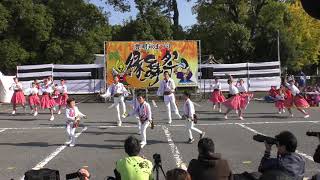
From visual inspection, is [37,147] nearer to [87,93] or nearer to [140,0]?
[87,93]

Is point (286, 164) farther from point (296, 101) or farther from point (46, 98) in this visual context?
point (46, 98)

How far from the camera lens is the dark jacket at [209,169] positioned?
6543 mm

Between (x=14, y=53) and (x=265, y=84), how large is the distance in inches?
695

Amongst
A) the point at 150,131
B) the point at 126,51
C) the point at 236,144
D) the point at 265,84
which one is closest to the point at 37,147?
the point at 150,131

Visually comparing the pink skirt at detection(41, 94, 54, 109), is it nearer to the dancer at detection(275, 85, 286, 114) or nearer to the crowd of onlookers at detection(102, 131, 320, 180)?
the dancer at detection(275, 85, 286, 114)

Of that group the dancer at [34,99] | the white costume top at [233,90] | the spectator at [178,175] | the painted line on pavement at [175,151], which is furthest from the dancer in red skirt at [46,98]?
the spectator at [178,175]

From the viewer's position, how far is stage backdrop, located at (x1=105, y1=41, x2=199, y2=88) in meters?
32.7

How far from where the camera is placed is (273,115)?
22.8 m

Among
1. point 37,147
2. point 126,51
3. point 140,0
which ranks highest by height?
point 140,0

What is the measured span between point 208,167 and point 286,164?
36.7 inches

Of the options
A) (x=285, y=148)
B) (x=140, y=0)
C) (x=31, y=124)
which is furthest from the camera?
(x=140, y=0)

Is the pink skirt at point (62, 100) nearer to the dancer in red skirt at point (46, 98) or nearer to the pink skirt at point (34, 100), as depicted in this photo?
the dancer in red skirt at point (46, 98)

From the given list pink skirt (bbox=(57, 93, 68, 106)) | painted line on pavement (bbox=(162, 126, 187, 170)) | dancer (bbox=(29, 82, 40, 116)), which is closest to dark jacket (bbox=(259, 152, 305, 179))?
painted line on pavement (bbox=(162, 126, 187, 170))

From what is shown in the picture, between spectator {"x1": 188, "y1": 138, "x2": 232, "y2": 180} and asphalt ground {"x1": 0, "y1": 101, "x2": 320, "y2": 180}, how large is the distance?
13.2 ft
